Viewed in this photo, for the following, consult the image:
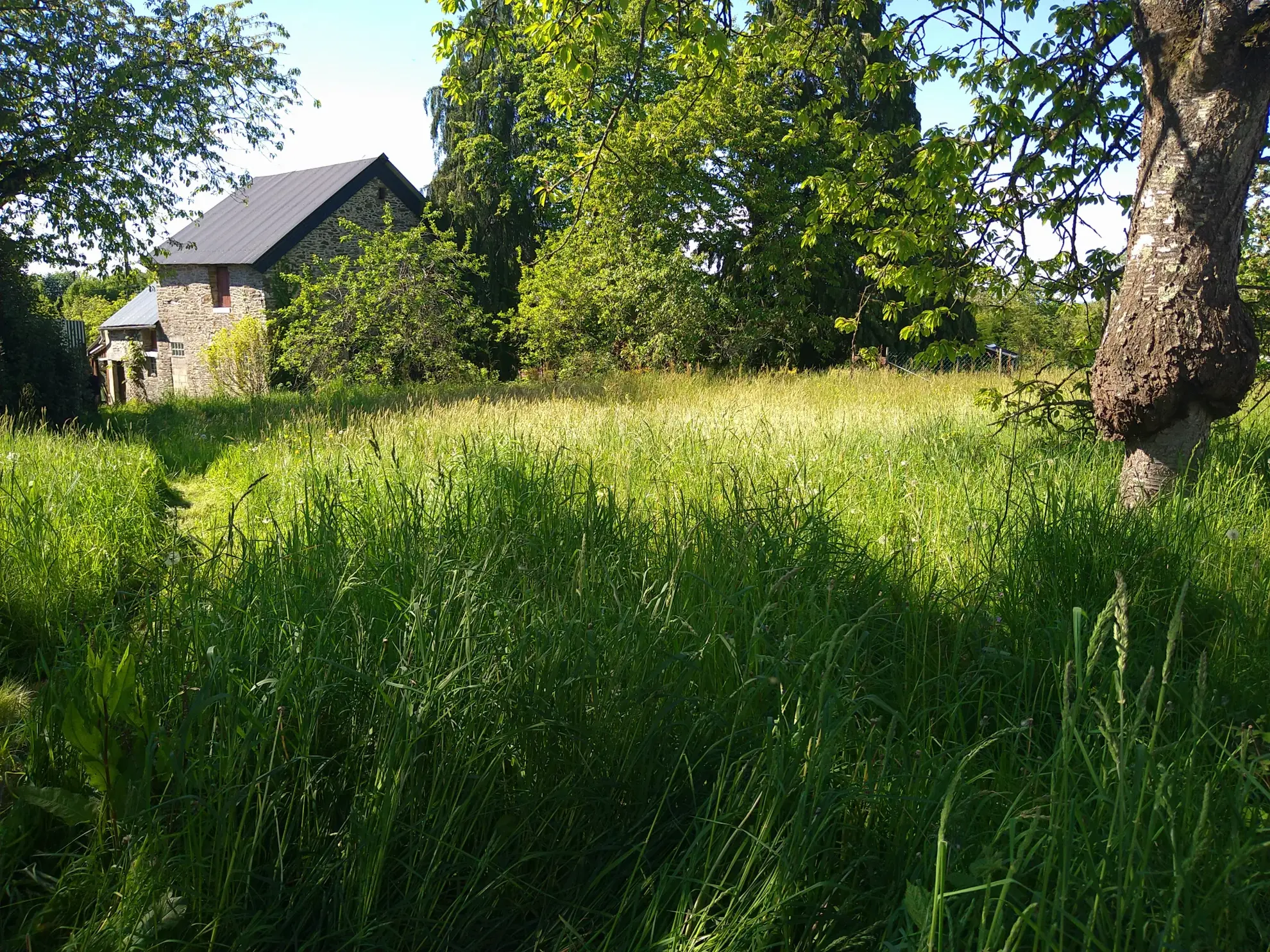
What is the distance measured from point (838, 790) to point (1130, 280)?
161 inches

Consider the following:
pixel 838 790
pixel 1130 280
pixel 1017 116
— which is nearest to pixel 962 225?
pixel 1017 116

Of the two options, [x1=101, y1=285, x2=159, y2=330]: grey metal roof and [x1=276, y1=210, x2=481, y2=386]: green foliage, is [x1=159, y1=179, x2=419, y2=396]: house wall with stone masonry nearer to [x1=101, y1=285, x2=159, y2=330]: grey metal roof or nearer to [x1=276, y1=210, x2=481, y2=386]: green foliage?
[x1=101, y1=285, x2=159, y2=330]: grey metal roof

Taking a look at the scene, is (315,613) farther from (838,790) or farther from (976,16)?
(976,16)

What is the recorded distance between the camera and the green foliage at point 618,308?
829 inches

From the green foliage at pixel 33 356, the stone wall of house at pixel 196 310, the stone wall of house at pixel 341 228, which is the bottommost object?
the green foliage at pixel 33 356

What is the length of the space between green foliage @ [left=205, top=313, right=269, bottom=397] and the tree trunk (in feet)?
80.3

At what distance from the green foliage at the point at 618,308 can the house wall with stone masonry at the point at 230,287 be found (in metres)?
9.06

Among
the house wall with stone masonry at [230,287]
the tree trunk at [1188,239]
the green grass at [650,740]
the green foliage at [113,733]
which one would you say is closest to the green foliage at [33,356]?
the green grass at [650,740]

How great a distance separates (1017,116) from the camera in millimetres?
6094

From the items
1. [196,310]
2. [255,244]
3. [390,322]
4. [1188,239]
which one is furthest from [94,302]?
[1188,239]

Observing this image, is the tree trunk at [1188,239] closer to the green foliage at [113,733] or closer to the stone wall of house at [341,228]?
the green foliage at [113,733]

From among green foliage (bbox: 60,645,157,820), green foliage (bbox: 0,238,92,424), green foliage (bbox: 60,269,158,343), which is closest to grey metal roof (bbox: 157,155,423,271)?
green foliage (bbox: 60,269,158,343)

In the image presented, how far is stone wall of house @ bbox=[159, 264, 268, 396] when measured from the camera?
98.4 ft

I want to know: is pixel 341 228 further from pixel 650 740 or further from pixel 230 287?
pixel 650 740
